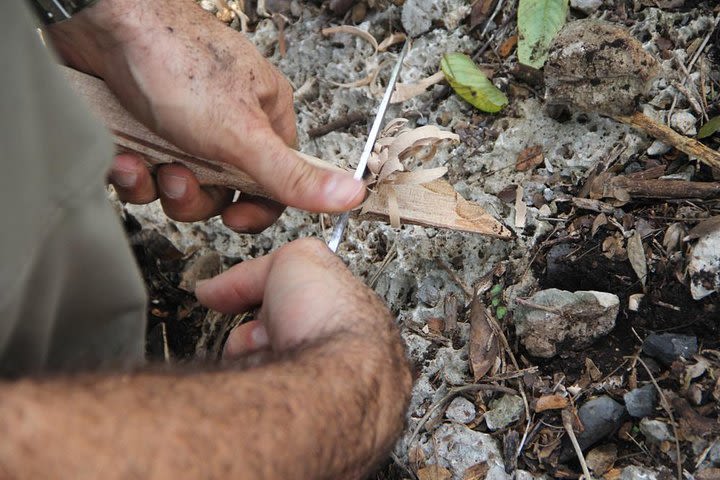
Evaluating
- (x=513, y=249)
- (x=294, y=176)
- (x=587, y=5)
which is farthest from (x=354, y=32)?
(x=513, y=249)

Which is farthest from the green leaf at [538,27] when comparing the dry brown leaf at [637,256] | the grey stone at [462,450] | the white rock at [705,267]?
the grey stone at [462,450]

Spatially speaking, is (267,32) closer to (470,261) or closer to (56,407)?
(470,261)

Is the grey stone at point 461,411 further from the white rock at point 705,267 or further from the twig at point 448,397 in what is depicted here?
the white rock at point 705,267

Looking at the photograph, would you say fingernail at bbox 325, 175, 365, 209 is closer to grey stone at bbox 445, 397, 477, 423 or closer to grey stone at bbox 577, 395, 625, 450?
grey stone at bbox 445, 397, 477, 423

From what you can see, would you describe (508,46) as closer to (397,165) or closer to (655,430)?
(397,165)

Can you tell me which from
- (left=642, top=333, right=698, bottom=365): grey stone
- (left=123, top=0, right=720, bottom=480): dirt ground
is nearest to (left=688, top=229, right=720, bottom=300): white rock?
(left=123, top=0, right=720, bottom=480): dirt ground

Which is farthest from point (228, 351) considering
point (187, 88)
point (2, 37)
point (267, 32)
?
point (267, 32)
